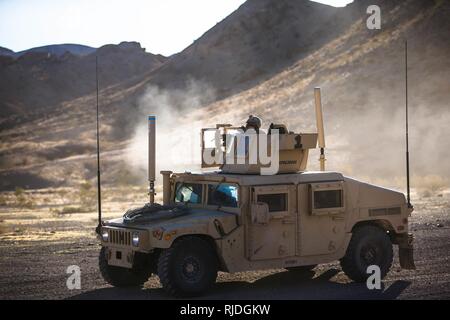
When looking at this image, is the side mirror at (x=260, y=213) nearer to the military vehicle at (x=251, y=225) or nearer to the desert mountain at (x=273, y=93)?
the military vehicle at (x=251, y=225)

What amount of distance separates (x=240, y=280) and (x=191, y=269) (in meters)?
2.43

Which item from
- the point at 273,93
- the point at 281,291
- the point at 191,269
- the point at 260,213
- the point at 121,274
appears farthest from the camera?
the point at 273,93

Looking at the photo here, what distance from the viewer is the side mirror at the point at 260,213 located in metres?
13.8

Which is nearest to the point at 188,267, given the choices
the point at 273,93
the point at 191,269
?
the point at 191,269

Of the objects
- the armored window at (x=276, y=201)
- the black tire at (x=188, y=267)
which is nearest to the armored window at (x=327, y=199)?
the armored window at (x=276, y=201)

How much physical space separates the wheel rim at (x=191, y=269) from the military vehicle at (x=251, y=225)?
0.05 ft

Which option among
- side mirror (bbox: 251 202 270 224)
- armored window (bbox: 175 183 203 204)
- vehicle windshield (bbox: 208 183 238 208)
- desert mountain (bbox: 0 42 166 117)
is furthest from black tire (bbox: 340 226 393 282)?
desert mountain (bbox: 0 42 166 117)

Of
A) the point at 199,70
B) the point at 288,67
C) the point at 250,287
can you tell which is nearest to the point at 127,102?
the point at 199,70

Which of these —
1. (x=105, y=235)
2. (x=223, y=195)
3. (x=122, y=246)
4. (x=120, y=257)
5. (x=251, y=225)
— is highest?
(x=223, y=195)

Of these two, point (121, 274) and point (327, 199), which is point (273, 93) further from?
point (121, 274)

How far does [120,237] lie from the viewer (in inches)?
548

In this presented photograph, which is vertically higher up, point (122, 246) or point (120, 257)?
point (122, 246)

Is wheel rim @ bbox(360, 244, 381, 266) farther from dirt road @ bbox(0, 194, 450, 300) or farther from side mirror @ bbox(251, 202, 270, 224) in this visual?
side mirror @ bbox(251, 202, 270, 224)

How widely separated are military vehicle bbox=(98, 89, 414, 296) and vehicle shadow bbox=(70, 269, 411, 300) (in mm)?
353
